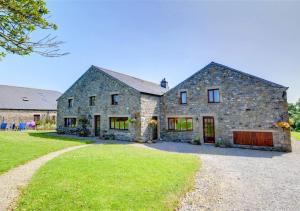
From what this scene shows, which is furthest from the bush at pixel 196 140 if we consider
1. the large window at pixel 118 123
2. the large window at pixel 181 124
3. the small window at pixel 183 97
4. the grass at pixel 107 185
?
the grass at pixel 107 185

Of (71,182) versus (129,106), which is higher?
(129,106)

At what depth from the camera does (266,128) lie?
44.7 ft

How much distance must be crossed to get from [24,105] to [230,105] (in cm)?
2918

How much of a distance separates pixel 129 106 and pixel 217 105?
8.01 metres

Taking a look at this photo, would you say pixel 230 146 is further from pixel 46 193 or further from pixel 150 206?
pixel 46 193


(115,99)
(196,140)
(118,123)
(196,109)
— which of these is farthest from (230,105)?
(115,99)

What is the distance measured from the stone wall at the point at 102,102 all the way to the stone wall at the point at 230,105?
11.0ft

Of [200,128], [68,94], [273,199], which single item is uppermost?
[68,94]

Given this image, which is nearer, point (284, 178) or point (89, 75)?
point (284, 178)

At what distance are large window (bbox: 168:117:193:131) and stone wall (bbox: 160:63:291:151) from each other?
0.36m

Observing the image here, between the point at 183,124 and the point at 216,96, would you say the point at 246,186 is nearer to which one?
the point at 216,96

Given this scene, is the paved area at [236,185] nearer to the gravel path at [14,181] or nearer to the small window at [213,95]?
the gravel path at [14,181]

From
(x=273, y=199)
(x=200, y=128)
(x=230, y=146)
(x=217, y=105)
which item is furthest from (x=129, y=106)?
(x=273, y=199)

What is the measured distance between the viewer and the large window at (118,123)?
1813 cm
